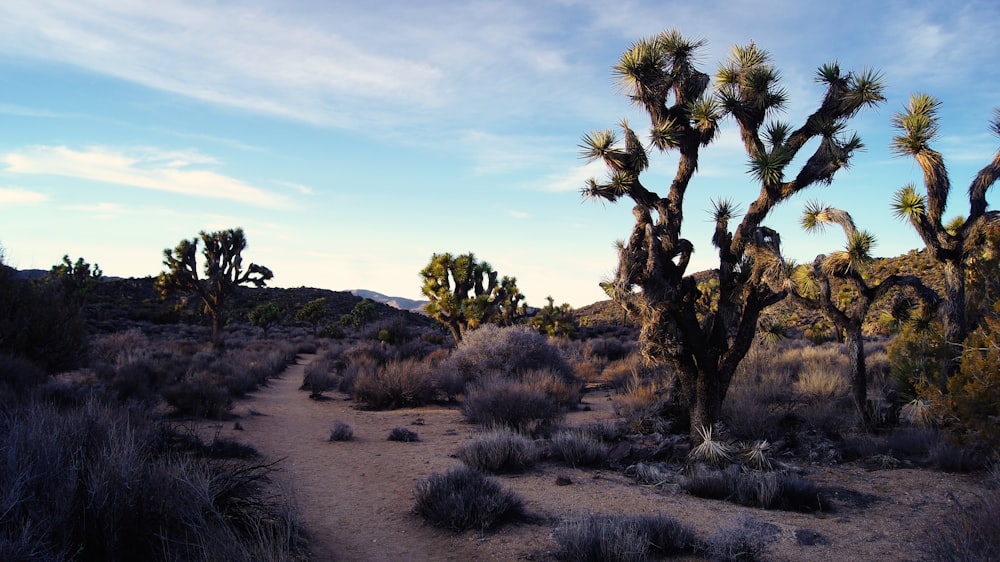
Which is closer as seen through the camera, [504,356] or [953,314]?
[953,314]

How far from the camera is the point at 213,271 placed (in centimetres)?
3108

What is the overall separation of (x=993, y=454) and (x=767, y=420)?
11.8ft

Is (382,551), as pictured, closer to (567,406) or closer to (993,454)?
(993,454)

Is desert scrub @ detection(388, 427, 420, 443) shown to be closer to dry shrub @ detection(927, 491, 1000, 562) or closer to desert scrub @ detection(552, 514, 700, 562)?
desert scrub @ detection(552, 514, 700, 562)

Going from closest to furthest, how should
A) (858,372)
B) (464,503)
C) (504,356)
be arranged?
(464,503) < (858,372) < (504,356)

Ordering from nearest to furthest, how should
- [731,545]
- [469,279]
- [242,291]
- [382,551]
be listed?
[731,545] < [382,551] < [469,279] < [242,291]

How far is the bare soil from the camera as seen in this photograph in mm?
5938

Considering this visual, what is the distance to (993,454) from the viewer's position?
7992 millimetres

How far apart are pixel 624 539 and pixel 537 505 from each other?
2.29m

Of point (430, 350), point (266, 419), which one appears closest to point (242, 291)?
point (430, 350)

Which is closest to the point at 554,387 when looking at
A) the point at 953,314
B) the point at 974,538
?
the point at 953,314

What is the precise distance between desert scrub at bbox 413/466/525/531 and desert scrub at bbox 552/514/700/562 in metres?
0.80

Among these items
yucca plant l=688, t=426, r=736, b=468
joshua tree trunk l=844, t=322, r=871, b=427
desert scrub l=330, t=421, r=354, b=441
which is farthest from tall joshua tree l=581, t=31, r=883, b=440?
desert scrub l=330, t=421, r=354, b=441

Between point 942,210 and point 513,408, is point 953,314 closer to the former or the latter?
point 942,210
